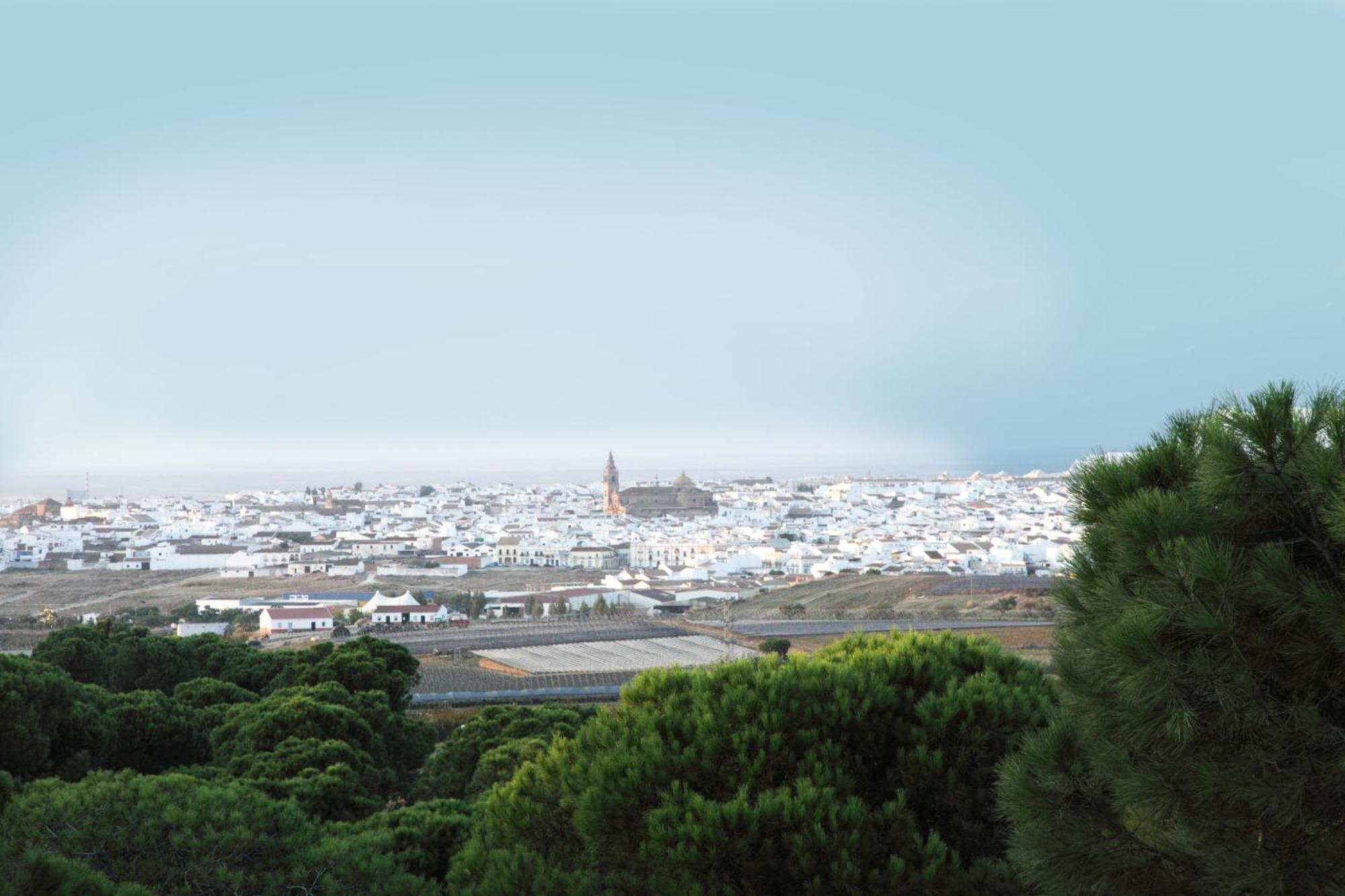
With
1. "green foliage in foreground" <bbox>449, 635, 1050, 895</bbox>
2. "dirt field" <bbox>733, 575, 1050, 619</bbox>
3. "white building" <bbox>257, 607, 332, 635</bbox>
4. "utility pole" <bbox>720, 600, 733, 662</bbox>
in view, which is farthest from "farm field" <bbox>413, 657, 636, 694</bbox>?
"green foliage in foreground" <bbox>449, 635, 1050, 895</bbox>

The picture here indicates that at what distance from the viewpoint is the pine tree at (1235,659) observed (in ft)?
7.39

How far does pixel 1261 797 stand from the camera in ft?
7.51

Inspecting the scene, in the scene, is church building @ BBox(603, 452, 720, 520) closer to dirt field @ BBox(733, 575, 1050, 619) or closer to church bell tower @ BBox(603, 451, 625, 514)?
church bell tower @ BBox(603, 451, 625, 514)

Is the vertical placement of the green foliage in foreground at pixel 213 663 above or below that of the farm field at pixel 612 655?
above

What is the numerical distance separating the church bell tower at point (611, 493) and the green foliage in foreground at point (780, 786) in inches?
3762

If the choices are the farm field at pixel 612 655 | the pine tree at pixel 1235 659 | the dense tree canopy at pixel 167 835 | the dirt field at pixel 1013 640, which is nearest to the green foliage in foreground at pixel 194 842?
the dense tree canopy at pixel 167 835

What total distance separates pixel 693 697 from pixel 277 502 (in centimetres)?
11259

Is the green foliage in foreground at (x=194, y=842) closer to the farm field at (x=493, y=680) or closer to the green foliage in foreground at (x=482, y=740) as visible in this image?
the green foliage in foreground at (x=482, y=740)

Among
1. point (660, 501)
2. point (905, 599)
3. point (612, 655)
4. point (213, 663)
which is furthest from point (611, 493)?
point (213, 663)

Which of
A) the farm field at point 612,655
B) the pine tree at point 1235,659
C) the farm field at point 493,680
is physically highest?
the pine tree at point 1235,659

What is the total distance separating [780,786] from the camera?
407cm

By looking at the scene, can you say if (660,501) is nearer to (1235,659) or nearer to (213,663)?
(213,663)

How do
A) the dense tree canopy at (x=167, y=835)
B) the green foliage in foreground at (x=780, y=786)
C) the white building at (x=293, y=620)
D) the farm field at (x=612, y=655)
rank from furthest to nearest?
the white building at (x=293, y=620) → the farm field at (x=612, y=655) → the dense tree canopy at (x=167, y=835) → the green foliage in foreground at (x=780, y=786)

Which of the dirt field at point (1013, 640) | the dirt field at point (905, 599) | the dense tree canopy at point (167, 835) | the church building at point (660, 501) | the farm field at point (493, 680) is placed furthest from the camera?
the church building at point (660, 501)
